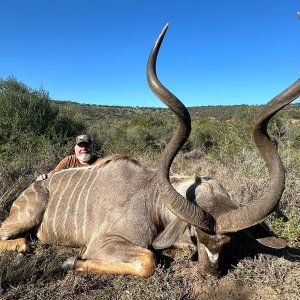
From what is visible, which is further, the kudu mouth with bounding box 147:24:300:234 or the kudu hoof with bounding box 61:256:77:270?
the kudu hoof with bounding box 61:256:77:270

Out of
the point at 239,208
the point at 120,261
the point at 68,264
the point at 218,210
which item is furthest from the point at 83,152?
the point at 239,208

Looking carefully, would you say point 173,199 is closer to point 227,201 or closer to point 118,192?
point 227,201

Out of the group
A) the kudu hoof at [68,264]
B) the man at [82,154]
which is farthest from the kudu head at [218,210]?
the man at [82,154]

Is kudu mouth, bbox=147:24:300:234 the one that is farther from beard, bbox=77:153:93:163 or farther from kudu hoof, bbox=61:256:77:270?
beard, bbox=77:153:93:163

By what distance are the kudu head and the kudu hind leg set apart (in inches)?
16.7

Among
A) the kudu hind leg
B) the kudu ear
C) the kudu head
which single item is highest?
the kudu head

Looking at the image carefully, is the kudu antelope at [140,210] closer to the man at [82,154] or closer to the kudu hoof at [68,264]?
the kudu hoof at [68,264]

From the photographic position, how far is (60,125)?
11.2 m

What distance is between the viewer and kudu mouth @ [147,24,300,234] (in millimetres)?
2594

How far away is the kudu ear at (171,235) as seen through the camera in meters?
2.99

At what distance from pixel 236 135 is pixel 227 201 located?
14.9 ft

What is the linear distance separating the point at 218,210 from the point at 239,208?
0.22 metres

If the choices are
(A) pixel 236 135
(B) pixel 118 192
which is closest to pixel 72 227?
(B) pixel 118 192

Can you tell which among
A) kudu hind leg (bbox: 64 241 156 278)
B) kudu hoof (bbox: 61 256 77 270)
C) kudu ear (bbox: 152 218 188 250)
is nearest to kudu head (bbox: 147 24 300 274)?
kudu ear (bbox: 152 218 188 250)
